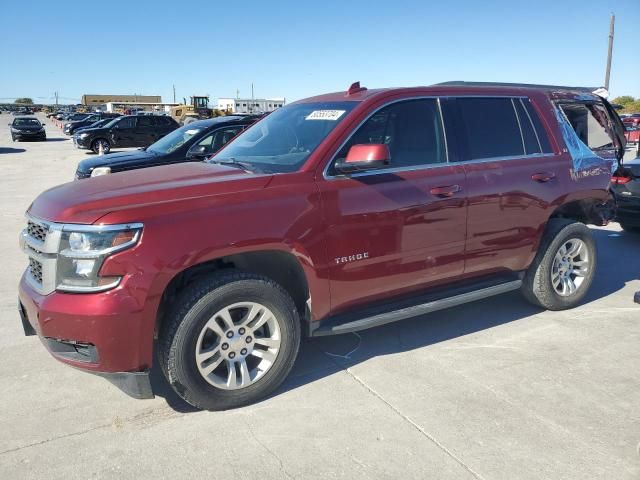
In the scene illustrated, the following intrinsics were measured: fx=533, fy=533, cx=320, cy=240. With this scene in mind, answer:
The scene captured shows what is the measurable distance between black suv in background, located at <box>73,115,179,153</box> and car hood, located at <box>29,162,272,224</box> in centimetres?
2056

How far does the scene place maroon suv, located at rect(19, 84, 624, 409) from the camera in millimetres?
2941

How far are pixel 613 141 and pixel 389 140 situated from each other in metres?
3.02

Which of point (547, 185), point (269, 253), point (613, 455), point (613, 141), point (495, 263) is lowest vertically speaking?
point (613, 455)

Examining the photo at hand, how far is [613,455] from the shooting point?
2857mm

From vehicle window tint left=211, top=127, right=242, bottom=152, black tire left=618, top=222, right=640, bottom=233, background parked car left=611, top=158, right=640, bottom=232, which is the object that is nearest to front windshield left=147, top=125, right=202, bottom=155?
vehicle window tint left=211, top=127, right=242, bottom=152

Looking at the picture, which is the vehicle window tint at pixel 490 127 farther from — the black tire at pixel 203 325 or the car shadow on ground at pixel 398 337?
the black tire at pixel 203 325

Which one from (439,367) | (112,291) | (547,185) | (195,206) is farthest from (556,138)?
(112,291)

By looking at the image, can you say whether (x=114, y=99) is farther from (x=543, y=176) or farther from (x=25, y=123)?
(x=543, y=176)

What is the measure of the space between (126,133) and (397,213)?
2173 cm

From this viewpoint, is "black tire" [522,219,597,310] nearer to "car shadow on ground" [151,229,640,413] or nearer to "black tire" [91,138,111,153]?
"car shadow on ground" [151,229,640,413]

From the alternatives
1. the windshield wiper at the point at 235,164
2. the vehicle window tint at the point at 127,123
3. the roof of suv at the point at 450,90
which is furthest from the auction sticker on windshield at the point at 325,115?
the vehicle window tint at the point at 127,123

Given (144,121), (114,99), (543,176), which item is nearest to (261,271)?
(543,176)

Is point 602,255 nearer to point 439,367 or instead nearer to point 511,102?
point 511,102

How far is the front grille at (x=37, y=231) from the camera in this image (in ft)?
10.3
